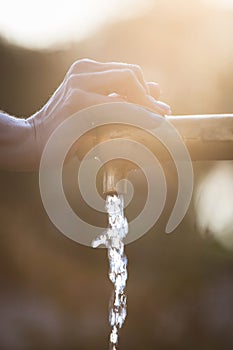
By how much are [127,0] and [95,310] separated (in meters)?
1.54

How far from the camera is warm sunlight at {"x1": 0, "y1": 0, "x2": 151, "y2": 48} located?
12.5 feet

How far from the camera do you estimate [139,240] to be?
4.04 m

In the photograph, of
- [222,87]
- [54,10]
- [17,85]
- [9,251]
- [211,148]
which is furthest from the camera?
[54,10]

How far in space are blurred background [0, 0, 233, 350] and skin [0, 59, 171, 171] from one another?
2479 mm

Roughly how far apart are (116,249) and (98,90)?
0.20 meters

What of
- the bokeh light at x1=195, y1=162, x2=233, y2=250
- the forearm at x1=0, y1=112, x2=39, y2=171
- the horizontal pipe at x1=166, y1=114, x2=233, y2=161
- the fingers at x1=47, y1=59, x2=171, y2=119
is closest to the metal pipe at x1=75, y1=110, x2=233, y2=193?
the horizontal pipe at x1=166, y1=114, x2=233, y2=161

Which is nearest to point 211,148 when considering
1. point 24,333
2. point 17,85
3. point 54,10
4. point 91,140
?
point 91,140

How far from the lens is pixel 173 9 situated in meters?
4.00

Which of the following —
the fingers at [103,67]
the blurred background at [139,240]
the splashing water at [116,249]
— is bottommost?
the splashing water at [116,249]

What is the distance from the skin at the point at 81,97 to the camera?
105 cm

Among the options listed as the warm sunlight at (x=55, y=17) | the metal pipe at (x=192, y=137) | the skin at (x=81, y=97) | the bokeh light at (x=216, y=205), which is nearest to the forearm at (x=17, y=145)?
the skin at (x=81, y=97)

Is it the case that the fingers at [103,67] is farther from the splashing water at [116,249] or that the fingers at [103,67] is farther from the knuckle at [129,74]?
the splashing water at [116,249]

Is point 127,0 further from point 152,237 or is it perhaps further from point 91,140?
point 91,140

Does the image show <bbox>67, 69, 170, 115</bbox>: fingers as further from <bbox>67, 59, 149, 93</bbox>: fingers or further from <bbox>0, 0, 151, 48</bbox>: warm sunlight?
<bbox>0, 0, 151, 48</bbox>: warm sunlight
